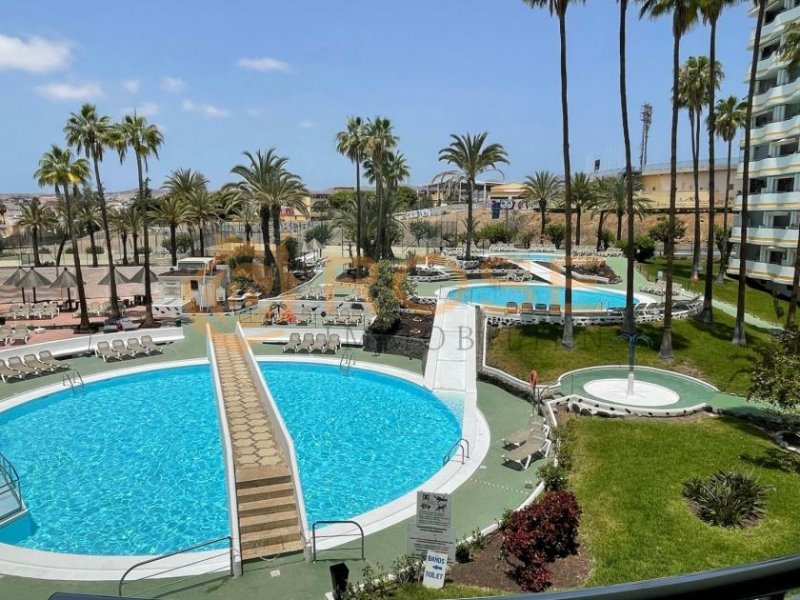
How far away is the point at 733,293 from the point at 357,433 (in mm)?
33282

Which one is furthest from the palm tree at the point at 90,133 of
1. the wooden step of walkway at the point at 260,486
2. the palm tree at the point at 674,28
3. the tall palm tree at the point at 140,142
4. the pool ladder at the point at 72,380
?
the palm tree at the point at 674,28

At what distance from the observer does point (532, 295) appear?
1574 inches

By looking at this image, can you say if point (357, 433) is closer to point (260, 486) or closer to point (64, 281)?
point (260, 486)

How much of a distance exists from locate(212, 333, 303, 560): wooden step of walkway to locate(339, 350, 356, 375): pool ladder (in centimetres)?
749

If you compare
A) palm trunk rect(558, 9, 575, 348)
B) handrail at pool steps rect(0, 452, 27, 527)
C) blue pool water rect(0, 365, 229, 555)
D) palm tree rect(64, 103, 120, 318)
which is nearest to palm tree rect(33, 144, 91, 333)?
palm tree rect(64, 103, 120, 318)

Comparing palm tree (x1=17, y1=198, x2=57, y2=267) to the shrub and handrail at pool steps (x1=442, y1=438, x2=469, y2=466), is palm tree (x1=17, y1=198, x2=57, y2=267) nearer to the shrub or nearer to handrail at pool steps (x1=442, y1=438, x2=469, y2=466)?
handrail at pool steps (x1=442, y1=438, x2=469, y2=466)

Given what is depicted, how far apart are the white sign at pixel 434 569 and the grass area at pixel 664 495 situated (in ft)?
9.58

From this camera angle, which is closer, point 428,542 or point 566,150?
point 428,542

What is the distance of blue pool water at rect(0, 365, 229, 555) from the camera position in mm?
13609

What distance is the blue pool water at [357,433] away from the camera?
15.6 m

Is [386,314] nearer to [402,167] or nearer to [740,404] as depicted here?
[740,404]

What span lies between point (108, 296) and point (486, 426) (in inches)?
1326

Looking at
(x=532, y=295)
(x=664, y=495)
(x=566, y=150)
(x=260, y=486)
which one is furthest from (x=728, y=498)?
(x=532, y=295)

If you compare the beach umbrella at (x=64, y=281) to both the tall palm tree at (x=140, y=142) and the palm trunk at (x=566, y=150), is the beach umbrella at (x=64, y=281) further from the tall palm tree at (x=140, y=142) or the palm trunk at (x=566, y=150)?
the palm trunk at (x=566, y=150)
